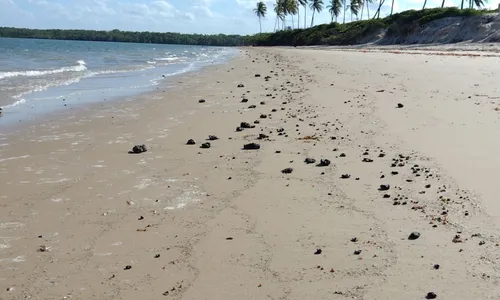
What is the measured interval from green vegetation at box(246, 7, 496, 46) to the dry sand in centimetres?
5285

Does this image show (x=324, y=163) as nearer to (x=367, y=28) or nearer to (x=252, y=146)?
(x=252, y=146)

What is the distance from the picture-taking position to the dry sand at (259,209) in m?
3.54

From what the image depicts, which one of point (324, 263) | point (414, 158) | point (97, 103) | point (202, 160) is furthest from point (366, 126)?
point (97, 103)

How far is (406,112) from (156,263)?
703cm

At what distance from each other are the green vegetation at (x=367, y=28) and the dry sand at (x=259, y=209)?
52.9 m

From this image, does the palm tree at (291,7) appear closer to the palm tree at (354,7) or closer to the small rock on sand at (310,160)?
the palm tree at (354,7)

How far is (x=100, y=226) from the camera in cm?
465

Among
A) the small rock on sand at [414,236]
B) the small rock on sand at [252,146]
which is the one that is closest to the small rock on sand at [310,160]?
the small rock on sand at [252,146]

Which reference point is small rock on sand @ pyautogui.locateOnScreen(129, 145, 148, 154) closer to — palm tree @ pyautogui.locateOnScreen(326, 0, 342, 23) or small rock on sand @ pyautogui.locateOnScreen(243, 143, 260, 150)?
small rock on sand @ pyautogui.locateOnScreen(243, 143, 260, 150)

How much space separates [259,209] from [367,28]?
240 ft

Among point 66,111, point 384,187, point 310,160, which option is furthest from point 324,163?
point 66,111

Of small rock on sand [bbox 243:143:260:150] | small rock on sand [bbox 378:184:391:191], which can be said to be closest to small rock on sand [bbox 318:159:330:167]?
small rock on sand [bbox 378:184:391:191]

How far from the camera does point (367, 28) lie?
2896 inches

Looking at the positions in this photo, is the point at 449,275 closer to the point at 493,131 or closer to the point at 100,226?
the point at 100,226
